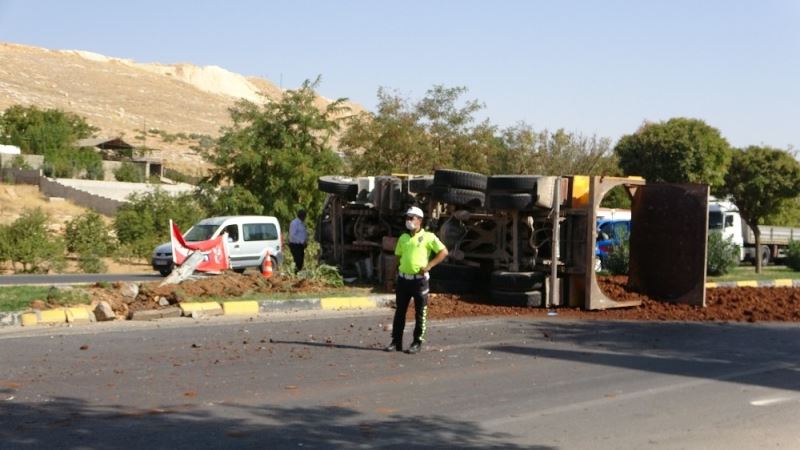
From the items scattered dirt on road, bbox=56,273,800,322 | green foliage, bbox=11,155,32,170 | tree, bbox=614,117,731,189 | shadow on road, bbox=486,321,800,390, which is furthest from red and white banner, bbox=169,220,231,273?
green foliage, bbox=11,155,32,170

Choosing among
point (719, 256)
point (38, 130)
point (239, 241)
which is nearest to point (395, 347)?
point (239, 241)

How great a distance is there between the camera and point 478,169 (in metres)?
41.5

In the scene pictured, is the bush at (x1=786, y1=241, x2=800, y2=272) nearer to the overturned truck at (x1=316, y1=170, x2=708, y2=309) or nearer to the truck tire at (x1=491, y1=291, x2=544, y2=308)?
the overturned truck at (x1=316, y1=170, x2=708, y2=309)

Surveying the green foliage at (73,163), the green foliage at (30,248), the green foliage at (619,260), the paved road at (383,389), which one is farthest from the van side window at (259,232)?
the green foliage at (73,163)


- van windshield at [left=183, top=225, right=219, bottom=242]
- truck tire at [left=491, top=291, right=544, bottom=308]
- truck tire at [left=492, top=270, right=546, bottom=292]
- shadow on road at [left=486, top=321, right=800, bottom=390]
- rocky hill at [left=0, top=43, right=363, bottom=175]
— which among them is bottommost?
shadow on road at [left=486, top=321, right=800, bottom=390]

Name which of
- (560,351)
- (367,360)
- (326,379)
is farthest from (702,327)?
(326,379)

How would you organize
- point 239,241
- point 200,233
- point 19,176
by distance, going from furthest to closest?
point 19,176
point 239,241
point 200,233

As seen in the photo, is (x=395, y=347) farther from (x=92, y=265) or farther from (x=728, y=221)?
(x=728, y=221)

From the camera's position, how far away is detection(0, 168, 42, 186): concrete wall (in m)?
55.4

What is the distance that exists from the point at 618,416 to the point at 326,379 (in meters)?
2.94

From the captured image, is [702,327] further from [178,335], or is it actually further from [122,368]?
[122,368]

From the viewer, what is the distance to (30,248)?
101ft

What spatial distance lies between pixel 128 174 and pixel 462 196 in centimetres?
5365

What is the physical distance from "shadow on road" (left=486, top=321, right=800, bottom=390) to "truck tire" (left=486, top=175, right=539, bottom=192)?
2565 mm
